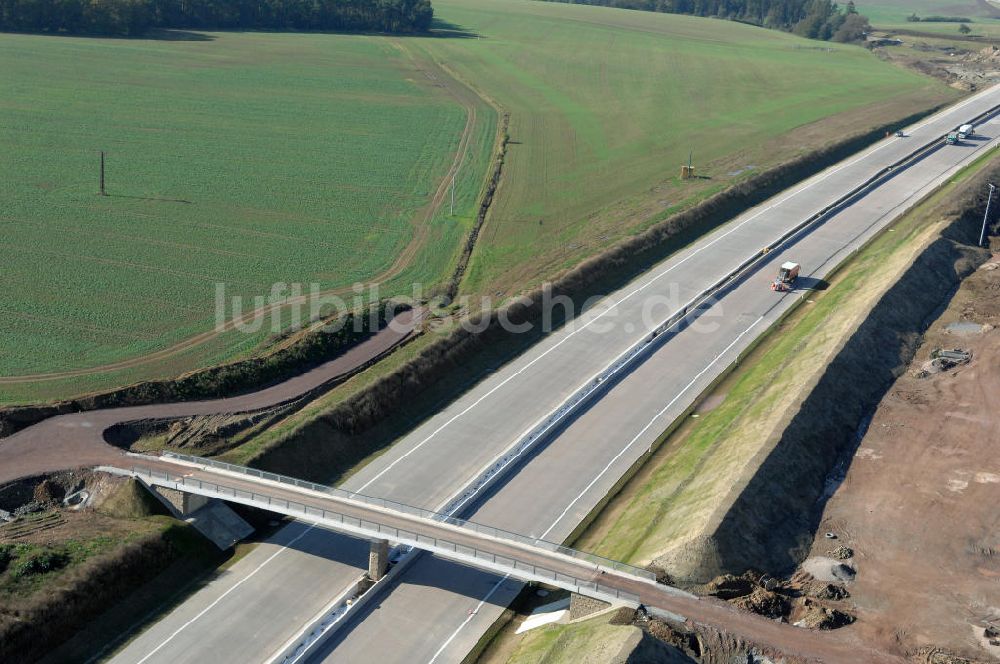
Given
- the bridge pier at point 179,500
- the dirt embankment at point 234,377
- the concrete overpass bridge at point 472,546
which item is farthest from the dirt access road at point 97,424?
the bridge pier at point 179,500

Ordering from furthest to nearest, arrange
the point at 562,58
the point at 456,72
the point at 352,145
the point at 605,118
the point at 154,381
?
the point at 562,58
the point at 456,72
the point at 605,118
the point at 352,145
the point at 154,381

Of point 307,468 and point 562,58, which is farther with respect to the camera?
point 562,58

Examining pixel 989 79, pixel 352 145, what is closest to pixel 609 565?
pixel 352 145

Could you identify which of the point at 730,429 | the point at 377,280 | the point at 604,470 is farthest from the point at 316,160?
the point at 730,429

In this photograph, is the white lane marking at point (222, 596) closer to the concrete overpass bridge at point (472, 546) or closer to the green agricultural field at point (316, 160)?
the concrete overpass bridge at point (472, 546)

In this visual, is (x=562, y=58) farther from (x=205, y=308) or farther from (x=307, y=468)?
(x=307, y=468)

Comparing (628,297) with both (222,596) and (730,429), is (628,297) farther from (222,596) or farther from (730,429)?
(222,596)
